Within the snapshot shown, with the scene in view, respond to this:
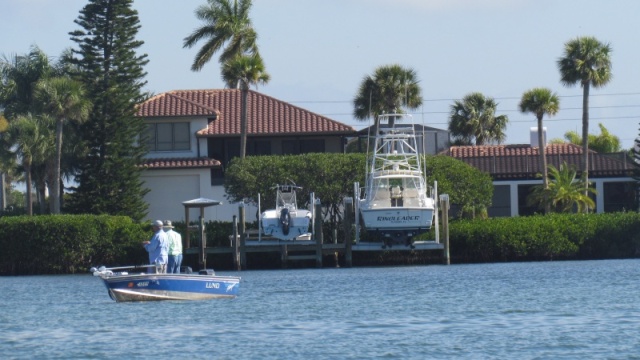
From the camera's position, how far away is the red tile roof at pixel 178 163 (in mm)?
62625

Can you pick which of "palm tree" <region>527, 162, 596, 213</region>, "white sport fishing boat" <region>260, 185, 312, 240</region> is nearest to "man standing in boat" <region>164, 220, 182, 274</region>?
"white sport fishing boat" <region>260, 185, 312, 240</region>

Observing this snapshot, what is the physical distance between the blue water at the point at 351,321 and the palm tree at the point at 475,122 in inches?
1415

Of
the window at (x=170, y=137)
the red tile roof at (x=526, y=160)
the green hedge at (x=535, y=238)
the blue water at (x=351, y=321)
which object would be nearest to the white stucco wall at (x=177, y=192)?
the window at (x=170, y=137)

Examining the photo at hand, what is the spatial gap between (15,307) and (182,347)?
1137 cm

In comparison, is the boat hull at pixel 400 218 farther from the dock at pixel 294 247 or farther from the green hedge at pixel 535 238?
the green hedge at pixel 535 238

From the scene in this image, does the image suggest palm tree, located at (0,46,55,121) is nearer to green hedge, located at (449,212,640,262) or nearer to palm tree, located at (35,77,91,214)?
palm tree, located at (35,77,91,214)

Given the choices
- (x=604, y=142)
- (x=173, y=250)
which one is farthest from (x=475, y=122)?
(x=173, y=250)

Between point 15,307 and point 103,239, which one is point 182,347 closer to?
point 15,307

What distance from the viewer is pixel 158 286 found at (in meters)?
32.6

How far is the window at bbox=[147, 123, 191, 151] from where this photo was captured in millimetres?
64250

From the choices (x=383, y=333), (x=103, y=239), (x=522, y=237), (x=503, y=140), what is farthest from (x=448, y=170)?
(x=383, y=333)

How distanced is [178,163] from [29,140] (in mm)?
6550

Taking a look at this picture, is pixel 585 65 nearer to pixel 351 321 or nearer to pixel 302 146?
pixel 302 146

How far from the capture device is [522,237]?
53.9m
